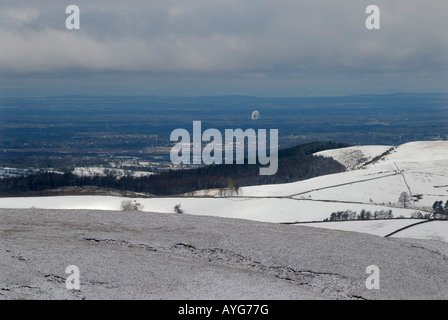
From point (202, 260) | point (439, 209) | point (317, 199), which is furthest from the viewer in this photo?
point (317, 199)

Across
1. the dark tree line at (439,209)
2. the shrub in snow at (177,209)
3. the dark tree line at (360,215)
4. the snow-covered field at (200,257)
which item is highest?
the snow-covered field at (200,257)

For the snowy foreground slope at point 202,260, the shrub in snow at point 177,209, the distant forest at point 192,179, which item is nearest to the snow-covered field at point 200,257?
the snowy foreground slope at point 202,260

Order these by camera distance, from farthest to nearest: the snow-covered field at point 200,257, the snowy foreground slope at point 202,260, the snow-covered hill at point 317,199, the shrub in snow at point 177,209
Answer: the shrub in snow at point 177,209, the snow-covered hill at point 317,199, the snow-covered field at point 200,257, the snowy foreground slope at point 202,260

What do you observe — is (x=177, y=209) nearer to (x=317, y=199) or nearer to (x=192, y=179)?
(x=317, y=199)

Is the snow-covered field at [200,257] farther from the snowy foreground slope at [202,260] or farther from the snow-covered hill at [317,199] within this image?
the snow-covered hill at [317,199]

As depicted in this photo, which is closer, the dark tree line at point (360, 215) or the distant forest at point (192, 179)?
the dark tree line at point (360, 215)

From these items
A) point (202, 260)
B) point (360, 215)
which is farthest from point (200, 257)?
point (360, 215)
